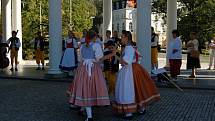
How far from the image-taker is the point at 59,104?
40.2ft

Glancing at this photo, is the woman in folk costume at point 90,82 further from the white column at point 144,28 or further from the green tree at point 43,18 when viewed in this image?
the green tree at point 43,18

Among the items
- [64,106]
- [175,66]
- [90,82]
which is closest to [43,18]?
[175,66]

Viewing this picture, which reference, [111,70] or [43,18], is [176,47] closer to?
[111,70]

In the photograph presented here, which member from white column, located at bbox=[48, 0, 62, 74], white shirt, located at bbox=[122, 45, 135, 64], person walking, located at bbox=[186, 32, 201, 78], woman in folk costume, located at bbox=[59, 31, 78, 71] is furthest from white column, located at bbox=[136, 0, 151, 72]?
white shirt, located at bbox=[122, 45, 135, 64]

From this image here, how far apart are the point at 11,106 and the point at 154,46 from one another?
902 centimetres

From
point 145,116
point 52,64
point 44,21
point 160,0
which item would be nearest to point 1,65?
point 52,64

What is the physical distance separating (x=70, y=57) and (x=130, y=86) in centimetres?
813

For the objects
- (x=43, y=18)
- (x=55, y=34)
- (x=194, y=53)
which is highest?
(x=43, y=18)

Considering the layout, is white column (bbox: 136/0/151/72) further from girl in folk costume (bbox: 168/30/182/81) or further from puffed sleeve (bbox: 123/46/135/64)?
puffed sleeve (bbox: 123/46/135/64)

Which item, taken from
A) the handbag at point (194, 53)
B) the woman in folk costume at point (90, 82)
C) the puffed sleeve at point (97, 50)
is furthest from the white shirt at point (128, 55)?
the handbag at point (194, 53)

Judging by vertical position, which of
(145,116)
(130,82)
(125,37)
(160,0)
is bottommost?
(145,116)

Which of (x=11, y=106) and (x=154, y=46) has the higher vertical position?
(x=154, y=46)

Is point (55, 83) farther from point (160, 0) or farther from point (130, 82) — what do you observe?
point (160, 0)

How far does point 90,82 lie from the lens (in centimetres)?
981
